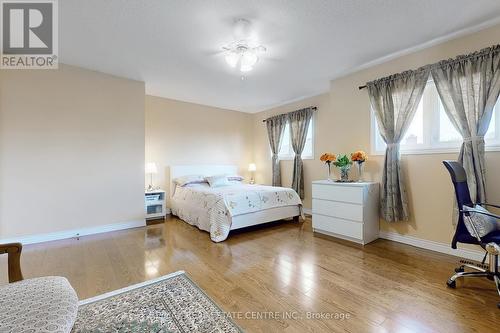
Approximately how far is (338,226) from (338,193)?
471 millimetres

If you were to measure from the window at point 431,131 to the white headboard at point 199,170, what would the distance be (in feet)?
12.3

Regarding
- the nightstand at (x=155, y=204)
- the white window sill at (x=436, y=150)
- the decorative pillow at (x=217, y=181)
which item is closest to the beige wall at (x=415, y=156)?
the white window sill at (x=436, y=150)

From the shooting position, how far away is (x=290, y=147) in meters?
5.26

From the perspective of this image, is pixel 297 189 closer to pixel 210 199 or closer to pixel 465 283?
pixel 210 199

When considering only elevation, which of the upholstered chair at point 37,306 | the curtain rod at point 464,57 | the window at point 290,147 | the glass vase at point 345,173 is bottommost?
the upholstered chair at point 37,306

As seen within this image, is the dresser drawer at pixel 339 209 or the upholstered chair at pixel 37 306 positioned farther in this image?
the dresser drawer at pixel 339 209

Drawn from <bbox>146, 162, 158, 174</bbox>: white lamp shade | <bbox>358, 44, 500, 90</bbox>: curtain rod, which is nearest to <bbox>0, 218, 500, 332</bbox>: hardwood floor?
<bbox>146, 162, 158, 174</bbox>: white lamp shade

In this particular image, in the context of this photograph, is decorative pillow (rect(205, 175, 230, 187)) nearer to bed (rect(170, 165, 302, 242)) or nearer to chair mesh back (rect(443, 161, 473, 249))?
bed (rect(170, 165, 302, 242))

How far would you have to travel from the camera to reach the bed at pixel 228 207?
10.8 feet

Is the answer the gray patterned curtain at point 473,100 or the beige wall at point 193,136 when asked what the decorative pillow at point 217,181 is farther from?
the gray patterned curtain at point 473,100

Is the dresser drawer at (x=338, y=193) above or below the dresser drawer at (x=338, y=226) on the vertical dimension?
above

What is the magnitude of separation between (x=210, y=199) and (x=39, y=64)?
3.03 metres

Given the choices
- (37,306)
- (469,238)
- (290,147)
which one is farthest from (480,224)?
(290,147)

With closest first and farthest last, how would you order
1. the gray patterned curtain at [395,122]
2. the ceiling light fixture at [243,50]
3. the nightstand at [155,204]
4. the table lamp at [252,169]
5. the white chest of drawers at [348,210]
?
the ceiling light fixture at [243,50], the gray patterned curtain at [395,122], the white chest of drawers at [348,210], the nightstand at [155,204], the table lamp at [252,169]
